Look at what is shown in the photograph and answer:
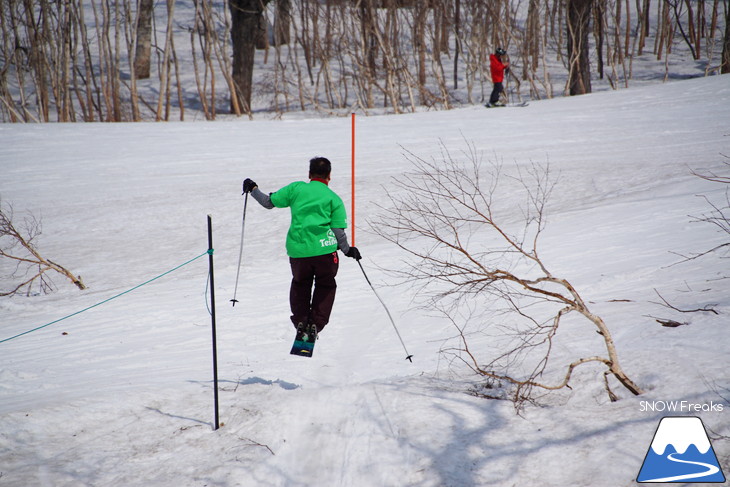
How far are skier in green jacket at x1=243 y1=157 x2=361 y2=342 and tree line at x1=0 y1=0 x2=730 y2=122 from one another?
15.5 metres

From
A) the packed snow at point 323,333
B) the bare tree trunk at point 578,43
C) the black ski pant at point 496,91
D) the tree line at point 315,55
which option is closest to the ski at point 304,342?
the packed snow at point 323,333

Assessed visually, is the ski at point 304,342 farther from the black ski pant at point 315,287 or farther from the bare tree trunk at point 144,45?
the bare tree trunk at point 144,45

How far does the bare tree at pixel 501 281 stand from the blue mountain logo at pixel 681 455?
24.3 inches

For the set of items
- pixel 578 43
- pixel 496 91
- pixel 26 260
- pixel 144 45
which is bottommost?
A: pixel 26 260

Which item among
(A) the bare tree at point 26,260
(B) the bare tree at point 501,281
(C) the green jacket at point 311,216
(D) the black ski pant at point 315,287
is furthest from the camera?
(A) the bare tree at point 26,260

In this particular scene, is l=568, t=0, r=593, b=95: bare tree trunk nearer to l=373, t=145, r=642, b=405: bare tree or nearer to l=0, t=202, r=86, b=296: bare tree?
l=373, t=145, r=642, b=405: bare tree

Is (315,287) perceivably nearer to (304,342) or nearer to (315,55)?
(304,342)

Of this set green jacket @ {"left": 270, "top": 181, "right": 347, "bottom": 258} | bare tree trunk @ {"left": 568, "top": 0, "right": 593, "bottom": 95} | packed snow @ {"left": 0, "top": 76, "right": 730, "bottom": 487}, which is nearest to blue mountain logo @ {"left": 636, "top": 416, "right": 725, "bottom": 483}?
packed snow @ {"left": 0, "top": 76, "right": 730, "bottom": 487}

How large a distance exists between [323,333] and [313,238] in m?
2.21

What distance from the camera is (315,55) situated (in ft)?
94.5

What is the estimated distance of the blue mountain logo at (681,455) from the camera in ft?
11.6

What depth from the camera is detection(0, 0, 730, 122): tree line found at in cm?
2117

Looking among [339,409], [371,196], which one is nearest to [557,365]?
[339,409]

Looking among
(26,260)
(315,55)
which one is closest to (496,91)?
(315,55)
